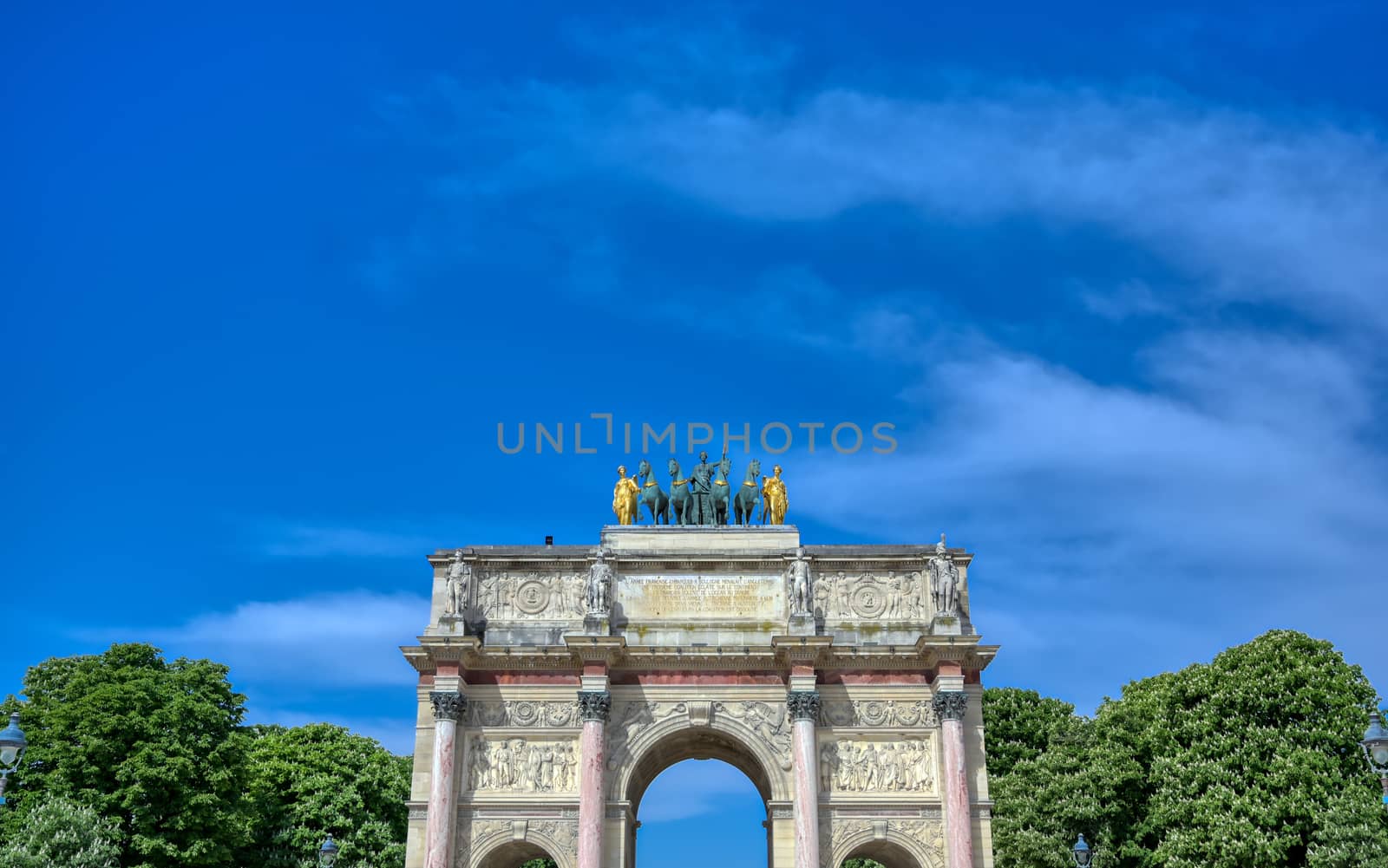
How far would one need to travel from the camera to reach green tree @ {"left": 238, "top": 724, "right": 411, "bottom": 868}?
151 ft

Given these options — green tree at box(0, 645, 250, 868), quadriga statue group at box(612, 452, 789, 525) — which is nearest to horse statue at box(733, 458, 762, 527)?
quadriga statue group at box(612, 452, 789, 525)

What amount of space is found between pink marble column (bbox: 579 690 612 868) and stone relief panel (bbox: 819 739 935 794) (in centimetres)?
635

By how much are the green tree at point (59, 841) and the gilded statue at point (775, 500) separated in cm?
2123

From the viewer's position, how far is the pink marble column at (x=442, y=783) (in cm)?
3466

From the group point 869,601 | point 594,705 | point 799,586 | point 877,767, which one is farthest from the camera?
point 869,601

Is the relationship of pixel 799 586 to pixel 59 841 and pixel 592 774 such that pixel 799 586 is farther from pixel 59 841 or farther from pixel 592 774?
pixel 59 841

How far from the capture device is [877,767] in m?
36.4

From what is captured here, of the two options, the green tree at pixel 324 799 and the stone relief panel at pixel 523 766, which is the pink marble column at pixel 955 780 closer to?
the stone relief panel at pixel 523 766

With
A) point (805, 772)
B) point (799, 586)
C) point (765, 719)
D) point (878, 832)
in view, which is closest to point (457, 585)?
point (765, 719)

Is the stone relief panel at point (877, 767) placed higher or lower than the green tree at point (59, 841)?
higher

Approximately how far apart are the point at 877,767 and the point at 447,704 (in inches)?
493

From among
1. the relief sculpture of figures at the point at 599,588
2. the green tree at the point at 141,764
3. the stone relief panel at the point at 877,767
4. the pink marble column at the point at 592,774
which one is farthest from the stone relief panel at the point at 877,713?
the green tree at the point at 141,764

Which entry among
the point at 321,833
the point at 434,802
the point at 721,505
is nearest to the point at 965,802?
the point at 721,505

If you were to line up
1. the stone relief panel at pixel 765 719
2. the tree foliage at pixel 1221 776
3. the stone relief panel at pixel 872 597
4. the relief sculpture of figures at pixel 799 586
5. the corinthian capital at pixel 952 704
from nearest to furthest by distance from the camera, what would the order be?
the tree foliage at pixel 1221 776 → the corinthian capital at pixel 952 704 → the stone relief panel at pixel 765 719 → the relief sculpture of figures at pixel 799 586 → the stone relief panel at pixel 872 597
